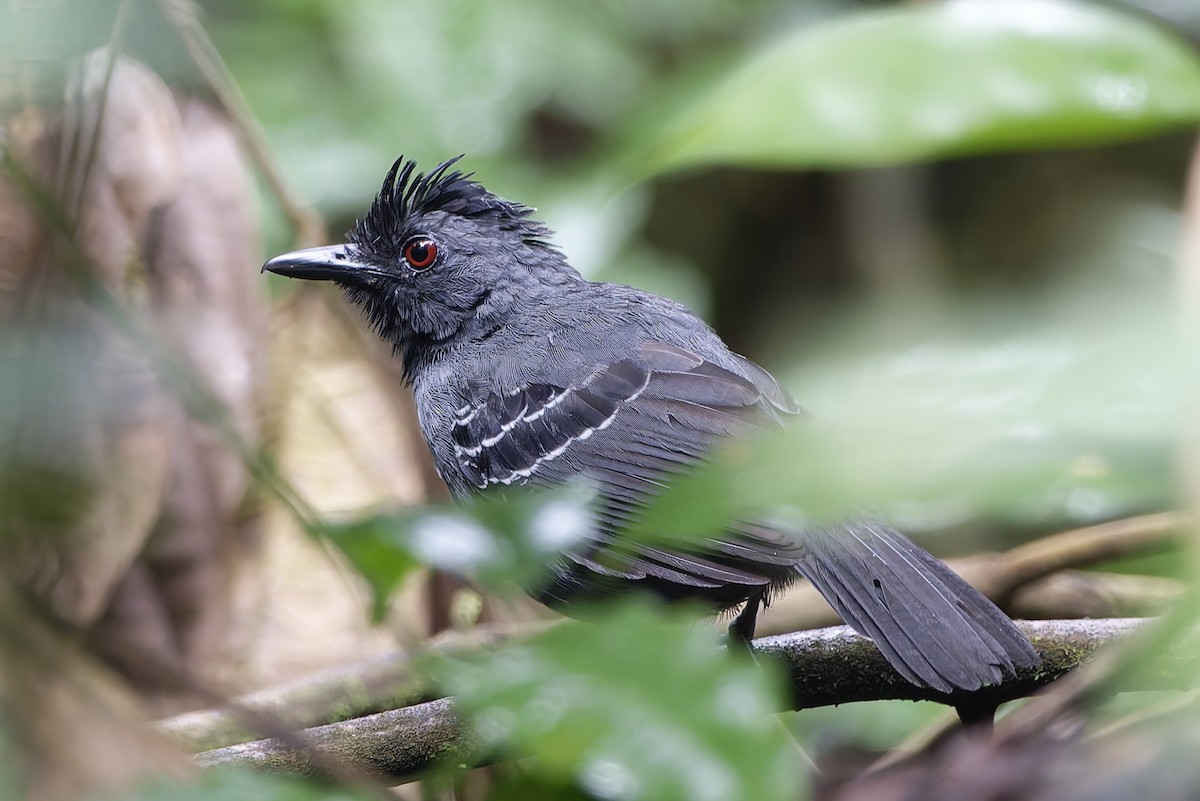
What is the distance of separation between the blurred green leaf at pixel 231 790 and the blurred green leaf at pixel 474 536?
0.28 metres

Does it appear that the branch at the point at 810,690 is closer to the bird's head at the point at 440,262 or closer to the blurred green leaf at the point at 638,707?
the blurred green leaf at the point at 638,707

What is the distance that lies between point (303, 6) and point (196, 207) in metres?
1.73

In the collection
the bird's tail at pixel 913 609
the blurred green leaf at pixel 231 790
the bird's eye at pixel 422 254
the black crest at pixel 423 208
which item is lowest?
the bird's tail at pixel 913 609

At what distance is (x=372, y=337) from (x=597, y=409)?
6.51 feet

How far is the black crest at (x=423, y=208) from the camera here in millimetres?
4066

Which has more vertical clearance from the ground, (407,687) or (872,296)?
(872,296)

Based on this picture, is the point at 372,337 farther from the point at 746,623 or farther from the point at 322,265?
the point at 746,623

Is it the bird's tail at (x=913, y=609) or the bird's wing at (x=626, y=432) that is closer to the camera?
the bird's tail at (x=913, y=609)

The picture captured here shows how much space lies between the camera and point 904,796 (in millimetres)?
2256

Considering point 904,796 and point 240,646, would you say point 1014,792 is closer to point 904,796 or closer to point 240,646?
point 904,796

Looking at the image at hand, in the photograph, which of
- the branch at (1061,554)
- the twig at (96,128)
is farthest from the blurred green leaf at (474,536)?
the branch at (1061,554)

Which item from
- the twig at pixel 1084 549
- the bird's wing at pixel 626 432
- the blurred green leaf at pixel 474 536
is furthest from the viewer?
the twig at pixel 1084 549

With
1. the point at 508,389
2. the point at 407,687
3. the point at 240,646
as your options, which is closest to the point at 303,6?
the point at 508,389

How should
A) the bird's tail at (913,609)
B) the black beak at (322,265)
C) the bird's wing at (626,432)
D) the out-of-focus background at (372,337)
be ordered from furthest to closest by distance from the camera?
the black beak at (322,265), the bird's wing at (626,432), the bird's tail at (913,609), the out-of-focus background at (372,337)
